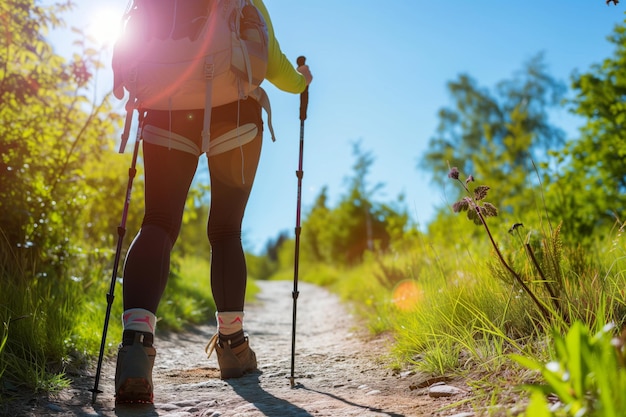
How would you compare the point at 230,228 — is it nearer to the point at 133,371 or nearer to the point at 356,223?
the point at 133,371

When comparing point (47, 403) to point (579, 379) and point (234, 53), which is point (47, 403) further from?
point (579, 379)

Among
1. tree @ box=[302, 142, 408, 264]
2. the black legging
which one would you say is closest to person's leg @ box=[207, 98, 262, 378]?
the black legging

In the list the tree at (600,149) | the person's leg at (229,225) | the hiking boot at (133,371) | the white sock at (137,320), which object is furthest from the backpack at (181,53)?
the tree at (600,149)

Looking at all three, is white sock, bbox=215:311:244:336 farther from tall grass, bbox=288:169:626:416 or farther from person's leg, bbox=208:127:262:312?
tall grass, bbox=288:169:626:416

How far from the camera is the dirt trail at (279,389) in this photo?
6.98ft

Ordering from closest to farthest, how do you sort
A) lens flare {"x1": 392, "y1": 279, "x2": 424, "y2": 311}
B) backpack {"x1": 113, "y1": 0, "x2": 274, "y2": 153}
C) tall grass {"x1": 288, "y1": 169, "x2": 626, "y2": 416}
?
tall grass {"x1": 288, "y1": 169, "x2": 626, "y2": 416} < backpack {"x1": 113, "y1": 0, "x2": 274, "y2": 153} < lens flare {"x1": 392, "y1": 279, "x2": 424, "y2": 311}

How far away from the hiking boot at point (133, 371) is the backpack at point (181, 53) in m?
0.91

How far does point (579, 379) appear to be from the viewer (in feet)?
3.81

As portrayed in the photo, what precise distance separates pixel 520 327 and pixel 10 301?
9.03 feet

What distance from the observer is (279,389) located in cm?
255

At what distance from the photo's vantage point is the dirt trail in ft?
6.98

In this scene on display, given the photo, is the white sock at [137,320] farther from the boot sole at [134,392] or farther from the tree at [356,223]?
the tree at [356,223]

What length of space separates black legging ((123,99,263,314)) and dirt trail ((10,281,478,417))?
1.45ft

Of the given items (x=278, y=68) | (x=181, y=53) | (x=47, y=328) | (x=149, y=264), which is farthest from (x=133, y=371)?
(x=278, y=68)
